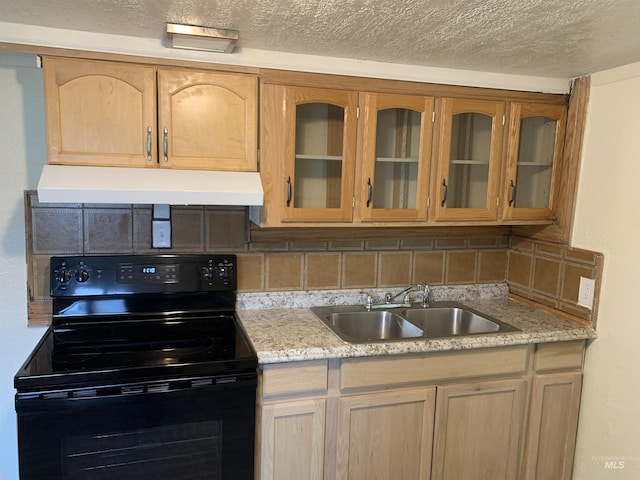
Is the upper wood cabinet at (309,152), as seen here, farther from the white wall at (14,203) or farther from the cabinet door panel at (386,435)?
the white wall at (14,203)

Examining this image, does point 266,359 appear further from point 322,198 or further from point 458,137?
point 458,137

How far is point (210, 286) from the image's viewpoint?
7.04ft

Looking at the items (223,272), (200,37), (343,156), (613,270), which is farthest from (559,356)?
(200,37)

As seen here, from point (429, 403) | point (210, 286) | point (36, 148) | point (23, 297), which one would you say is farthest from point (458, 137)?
point (23, 297)

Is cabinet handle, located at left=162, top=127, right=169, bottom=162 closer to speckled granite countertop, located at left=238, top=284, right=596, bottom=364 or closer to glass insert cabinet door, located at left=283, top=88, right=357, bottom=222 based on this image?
glass insert cabinet door, located at left=283, top=88, right=357, bottom=222

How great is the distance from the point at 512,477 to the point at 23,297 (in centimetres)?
232

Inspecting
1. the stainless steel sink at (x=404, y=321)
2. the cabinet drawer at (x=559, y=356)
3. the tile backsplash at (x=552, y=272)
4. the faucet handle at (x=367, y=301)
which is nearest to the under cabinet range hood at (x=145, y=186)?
the stainless steel sink at (x=404, y=321)

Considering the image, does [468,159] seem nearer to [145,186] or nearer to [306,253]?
[306,253]

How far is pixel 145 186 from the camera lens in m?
1.67

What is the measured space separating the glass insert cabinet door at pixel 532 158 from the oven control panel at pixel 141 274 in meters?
1.38

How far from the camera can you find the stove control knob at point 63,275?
198cm

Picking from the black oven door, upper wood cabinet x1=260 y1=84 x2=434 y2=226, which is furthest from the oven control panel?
the black oven door

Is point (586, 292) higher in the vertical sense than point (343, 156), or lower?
lower

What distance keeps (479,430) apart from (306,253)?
1112mm
